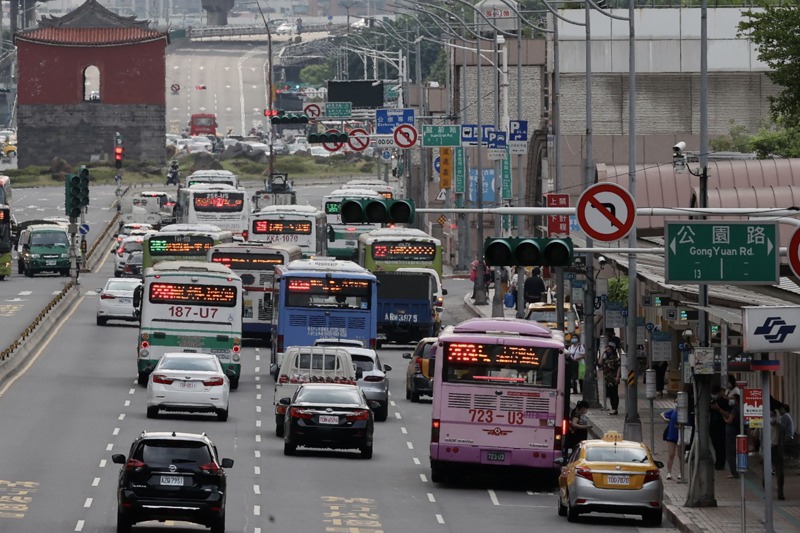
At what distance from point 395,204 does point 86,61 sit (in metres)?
140

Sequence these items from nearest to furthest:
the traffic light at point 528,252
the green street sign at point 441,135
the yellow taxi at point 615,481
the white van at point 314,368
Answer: the traffic light at point 528,252 < the yellow taxi at point 615,481 < the white van at point 314,368 < the green street sign at point 441,135

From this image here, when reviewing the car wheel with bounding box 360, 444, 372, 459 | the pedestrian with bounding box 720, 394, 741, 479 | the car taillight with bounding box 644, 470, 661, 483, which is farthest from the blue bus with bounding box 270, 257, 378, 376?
the car taillight with bounding box 644, 470, 661, 483

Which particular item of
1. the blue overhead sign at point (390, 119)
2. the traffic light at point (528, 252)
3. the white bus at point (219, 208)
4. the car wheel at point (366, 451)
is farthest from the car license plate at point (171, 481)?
the white bus at point (219, 208)

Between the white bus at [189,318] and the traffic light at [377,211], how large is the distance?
2130cm

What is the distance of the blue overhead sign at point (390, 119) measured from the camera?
8512 cm

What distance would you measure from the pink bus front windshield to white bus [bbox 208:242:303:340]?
89.2 ft

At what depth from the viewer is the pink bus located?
3622cm

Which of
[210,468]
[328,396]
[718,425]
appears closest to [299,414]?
[328,396]

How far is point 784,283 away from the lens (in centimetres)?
4000

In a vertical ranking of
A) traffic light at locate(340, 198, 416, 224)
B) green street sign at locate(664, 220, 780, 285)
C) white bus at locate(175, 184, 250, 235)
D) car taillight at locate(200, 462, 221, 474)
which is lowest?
car taillight at locate(200, 462, 221, 474)

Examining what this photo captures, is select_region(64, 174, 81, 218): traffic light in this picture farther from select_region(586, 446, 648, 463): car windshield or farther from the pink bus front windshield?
select_region(586, 446, 648, 463): car windshield

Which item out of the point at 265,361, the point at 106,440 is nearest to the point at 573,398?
the point at 265,361

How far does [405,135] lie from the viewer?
7869 cm

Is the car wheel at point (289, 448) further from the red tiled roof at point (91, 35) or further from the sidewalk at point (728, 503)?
the red tiled roof at point (91, 35)
